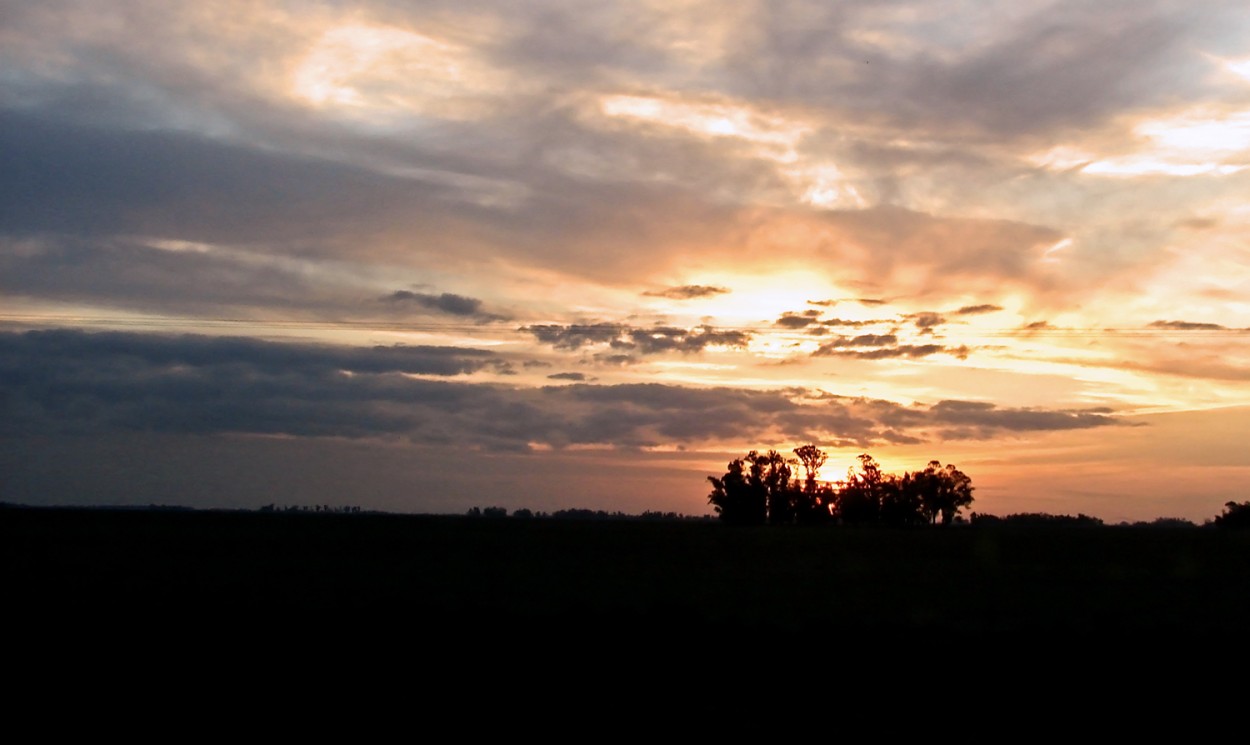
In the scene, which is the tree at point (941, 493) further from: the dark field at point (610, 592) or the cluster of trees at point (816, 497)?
the dark field at point (610, 592)

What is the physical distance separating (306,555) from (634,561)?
18728mm

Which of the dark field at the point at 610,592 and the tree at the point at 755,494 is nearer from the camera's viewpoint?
the dark field at the point at 610,592

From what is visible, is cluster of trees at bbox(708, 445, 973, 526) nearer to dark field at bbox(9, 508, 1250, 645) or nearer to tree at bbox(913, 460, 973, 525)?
tree at bbox(913, 460, 973, 525)

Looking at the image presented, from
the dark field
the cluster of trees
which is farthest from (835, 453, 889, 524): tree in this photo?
the dark field

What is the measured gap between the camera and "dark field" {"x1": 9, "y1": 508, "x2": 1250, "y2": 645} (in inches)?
987

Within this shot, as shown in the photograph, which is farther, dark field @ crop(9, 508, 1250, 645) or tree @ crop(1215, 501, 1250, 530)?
tree @ crop(1215, 501, 1250, 530)

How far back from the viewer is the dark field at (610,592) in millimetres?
25062

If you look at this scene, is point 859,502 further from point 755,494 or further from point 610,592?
point 610,592

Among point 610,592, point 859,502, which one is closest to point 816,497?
point 859,502

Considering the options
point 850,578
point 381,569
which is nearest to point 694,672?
point 850,578

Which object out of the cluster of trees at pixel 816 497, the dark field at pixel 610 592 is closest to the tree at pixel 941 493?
the cluster of trees at pixel 816 497

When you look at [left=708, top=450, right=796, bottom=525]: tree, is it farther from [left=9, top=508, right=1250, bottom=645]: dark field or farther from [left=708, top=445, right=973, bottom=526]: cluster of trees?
[left=9, top=508, right=1250, bottom=645]: dark field

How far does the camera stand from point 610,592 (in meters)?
36.7

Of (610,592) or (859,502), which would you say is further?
(859,502)
